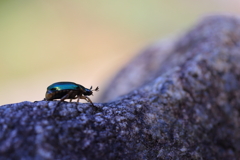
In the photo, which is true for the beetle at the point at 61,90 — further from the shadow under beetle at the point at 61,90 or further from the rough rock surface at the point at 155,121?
the rough rock surface at the point at 155,121

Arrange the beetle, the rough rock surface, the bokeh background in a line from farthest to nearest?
the bokeh background
the beetle
the rough rock surface

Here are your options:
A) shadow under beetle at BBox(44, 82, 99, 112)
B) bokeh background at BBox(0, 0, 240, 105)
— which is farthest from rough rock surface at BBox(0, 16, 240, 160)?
bokeh background at BBox(0, 0, 240, 105)

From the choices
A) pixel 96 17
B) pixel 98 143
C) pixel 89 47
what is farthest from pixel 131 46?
pixel 98 143

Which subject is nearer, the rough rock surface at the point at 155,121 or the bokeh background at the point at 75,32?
the rough rock surface at the point at 155,121

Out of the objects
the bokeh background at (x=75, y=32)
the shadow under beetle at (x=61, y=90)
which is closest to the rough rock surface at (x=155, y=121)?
the shadow under beetle at (x=61, y=90)

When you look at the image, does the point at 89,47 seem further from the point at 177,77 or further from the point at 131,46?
the point at 177,77

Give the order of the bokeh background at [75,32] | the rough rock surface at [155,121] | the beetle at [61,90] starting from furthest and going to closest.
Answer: the bokeh background at [75,32] → the beetle at [61,90] → the rough rock surface at [155,121]

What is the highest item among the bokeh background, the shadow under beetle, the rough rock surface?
the bokeh background

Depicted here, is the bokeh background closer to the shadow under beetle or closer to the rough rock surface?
the rough rock surface
